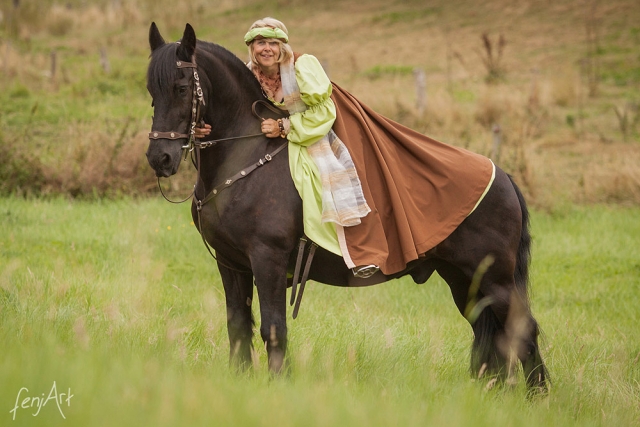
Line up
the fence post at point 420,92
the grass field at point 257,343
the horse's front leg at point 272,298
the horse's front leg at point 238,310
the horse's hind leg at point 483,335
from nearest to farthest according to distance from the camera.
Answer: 1. the grass field at point 257,343
2. the horse's front leg at point 272,298
3. the horse's front leg at point 238,310
4. the horse's hind leg at point 483,335
5. the fence post at point 420,92

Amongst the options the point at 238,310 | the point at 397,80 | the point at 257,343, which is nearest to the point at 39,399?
the point at 238,310

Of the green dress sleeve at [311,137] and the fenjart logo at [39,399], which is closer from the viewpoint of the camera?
the fenjart logo at [39,399]

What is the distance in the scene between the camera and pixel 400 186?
15.3 feet

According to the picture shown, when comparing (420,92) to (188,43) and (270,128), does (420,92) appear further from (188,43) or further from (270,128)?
(188,43)

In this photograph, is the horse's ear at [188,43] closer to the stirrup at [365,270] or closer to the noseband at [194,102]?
the noseband at [194,102]

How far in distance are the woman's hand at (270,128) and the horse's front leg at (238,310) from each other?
825 mm

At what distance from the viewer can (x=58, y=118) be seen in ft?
48.2

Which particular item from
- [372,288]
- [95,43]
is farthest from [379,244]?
A: [95,43]

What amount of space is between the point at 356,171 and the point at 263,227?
2.16 ft

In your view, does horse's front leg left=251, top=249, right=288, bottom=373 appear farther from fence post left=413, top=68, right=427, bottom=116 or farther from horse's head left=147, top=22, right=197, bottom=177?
fence post left=413, top=68, right=427, bottom=116

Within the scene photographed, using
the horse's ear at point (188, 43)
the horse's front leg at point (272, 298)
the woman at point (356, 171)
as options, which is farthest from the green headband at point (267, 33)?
the horse's front leg at point (272, 298)

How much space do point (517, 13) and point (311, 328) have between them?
27291 millimetres

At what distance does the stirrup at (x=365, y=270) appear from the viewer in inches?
175

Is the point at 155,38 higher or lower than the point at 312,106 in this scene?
higher
